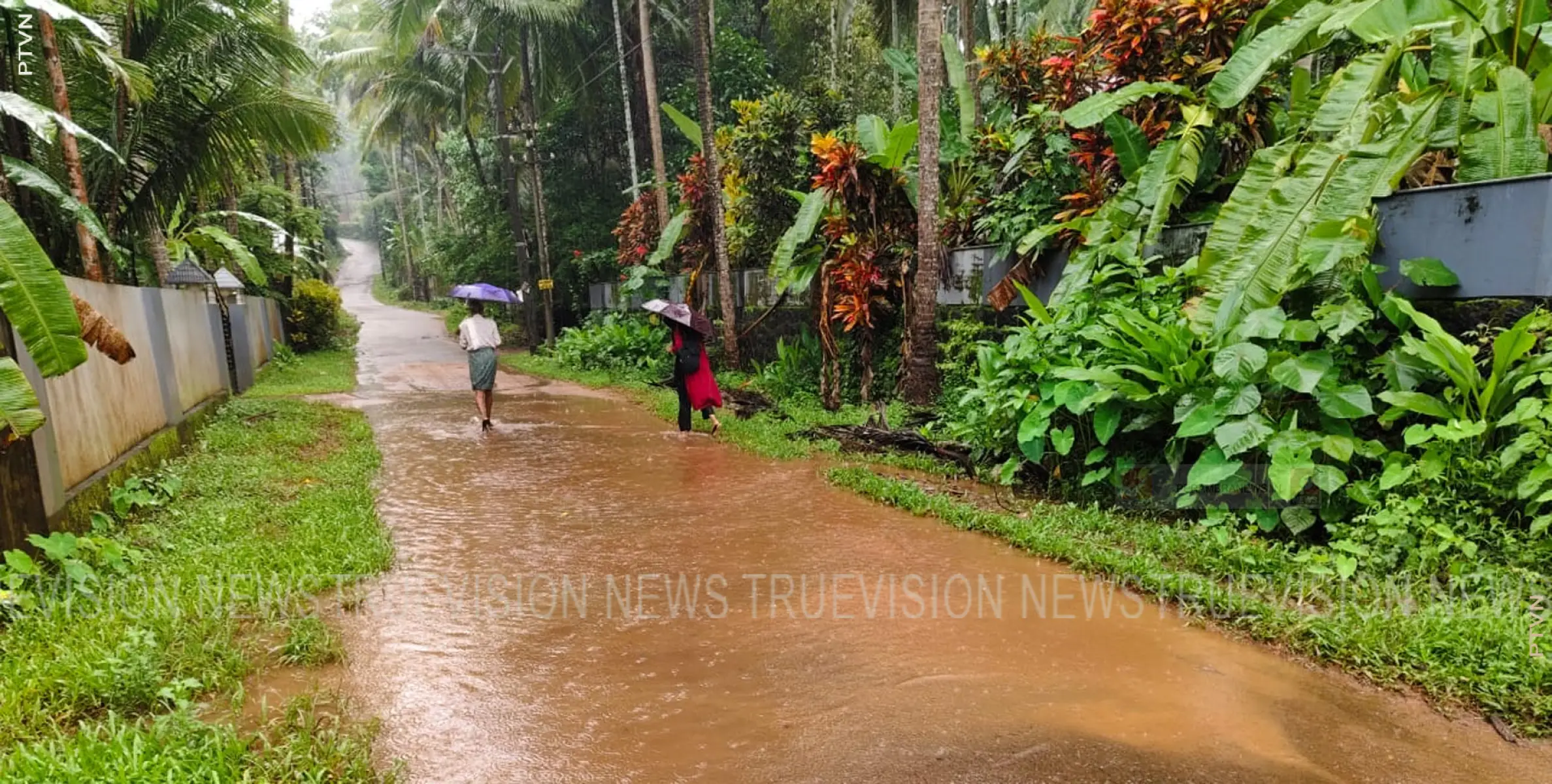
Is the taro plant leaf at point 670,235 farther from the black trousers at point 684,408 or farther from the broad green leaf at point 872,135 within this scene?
the black trousers at point 684,408

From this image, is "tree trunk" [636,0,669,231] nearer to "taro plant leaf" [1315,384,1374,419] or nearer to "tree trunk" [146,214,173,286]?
"tree trunk" [146,214,173,286]

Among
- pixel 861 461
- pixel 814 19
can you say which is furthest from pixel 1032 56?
pixel 814 19

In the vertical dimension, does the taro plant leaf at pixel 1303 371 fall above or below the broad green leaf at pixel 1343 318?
below

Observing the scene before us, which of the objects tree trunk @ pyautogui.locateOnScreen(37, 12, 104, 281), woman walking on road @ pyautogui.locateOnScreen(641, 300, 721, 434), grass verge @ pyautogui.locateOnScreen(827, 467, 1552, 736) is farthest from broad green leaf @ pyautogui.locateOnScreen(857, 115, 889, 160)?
tree trunk @ pyautogui.locateOnScreen(37, 12, 104, 281)

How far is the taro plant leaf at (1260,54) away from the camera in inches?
214

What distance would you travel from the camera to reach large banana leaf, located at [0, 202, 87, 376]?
3.64 meters

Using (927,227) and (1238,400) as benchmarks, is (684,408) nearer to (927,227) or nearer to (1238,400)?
(927,227)

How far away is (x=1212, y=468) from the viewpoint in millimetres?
4727

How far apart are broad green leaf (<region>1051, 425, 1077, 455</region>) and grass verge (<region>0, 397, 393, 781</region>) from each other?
4.42m

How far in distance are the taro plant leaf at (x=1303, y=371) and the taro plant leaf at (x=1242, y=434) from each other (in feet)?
0.83

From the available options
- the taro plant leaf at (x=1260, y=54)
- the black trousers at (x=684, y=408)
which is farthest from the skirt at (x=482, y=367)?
the taro plant leaf at (x=1260, y=54)

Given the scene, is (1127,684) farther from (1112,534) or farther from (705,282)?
(705,282)

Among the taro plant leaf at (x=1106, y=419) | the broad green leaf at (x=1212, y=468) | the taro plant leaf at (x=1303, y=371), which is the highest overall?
the taro plant leaf at (x=1303, y=371)

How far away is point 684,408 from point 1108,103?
16.7 ft
